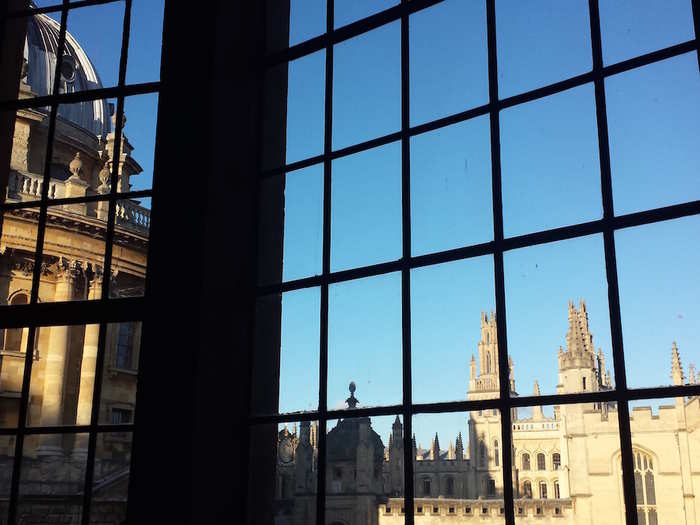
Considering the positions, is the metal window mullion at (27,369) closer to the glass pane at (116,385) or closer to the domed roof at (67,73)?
the glass pane at (116,385)

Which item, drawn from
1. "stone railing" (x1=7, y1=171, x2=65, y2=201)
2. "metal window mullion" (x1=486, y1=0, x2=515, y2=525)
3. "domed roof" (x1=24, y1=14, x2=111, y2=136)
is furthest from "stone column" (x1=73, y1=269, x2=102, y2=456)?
"metal window mullion" (x1=486, y1=0, x2=515, y2=525)

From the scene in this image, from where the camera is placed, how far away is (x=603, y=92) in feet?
7.04

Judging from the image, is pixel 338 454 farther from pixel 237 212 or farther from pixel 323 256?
pixel 237 212

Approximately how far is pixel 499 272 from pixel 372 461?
933 millimetres

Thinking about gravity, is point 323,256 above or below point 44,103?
below

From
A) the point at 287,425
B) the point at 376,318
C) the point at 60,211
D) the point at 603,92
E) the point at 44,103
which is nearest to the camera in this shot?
the point at 603,92

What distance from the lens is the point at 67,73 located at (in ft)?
90.6

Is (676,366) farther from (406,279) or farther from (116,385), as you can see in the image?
(116,385)

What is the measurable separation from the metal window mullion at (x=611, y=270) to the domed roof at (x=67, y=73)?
24432mm

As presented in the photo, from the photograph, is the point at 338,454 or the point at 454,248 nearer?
the point at 454,248

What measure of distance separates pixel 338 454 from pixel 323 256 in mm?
718

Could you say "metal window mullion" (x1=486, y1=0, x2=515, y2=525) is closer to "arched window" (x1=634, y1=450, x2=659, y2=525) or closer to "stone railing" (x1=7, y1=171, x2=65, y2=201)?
"arched window" (x1=634, y1=450, x2=659, y2=525)

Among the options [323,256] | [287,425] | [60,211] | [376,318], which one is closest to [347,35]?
[323,256]

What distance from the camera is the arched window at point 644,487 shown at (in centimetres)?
224
